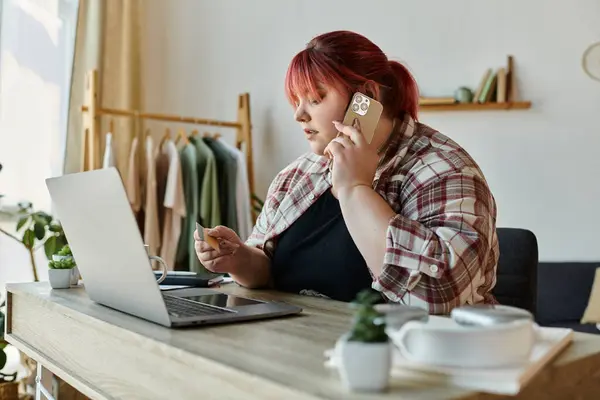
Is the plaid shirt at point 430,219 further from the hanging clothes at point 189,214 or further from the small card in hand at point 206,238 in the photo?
the hanging clothes at point 189,214

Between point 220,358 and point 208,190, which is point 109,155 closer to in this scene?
point 208,190

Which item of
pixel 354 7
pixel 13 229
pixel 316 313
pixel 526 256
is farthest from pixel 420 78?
pixel 316 313

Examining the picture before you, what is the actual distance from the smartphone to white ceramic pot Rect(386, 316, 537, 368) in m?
0.72

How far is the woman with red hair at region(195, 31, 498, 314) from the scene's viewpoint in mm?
1127

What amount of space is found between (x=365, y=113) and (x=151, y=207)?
180cm

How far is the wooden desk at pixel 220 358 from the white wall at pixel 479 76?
6.97 feet

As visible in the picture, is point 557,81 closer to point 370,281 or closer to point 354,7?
point 354,7

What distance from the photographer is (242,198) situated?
3.16 meters

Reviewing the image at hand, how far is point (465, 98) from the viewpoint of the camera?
3109 mm

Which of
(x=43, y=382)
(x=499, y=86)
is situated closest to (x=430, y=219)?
(x=43, y=382)

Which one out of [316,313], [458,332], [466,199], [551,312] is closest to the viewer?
[458,332]

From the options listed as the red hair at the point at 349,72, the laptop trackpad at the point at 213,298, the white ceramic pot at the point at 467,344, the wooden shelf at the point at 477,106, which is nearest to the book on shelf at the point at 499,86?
the wooden shelf at the point at 477,106

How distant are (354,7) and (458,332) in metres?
2.99

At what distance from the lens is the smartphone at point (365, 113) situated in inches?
53.5
